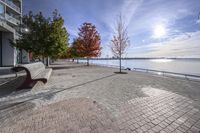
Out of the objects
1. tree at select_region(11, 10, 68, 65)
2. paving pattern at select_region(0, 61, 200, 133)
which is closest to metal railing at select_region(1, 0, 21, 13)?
tree at select_region(11, 10, 68, 65)

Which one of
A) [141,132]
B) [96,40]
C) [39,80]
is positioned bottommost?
[141,132]

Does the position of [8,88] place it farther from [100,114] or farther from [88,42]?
[88,42]

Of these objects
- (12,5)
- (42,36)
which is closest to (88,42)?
(42,36)

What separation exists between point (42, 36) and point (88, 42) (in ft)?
37.2

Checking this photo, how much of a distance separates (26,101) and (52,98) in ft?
3.18

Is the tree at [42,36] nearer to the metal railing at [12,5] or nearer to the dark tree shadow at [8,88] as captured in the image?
the dark tree shadow at [8,88]

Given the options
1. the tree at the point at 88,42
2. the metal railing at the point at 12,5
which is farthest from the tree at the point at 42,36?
the metal railing at the point at 12,5

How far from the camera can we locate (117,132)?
330cm

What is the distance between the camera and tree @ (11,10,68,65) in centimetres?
1736

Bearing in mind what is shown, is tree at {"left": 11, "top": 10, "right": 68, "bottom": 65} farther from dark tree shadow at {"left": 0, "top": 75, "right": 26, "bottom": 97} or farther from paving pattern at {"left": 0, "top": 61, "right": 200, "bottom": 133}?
paving pattern at {"left": 0, "top": 61, "right": 200, "bottom": 133}

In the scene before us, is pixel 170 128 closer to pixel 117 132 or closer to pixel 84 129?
pixel 117 132

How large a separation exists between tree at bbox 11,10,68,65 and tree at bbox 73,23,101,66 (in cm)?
832

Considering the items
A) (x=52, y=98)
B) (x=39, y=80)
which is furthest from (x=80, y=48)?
(x=52, y=98)

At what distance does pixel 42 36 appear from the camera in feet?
57.1
